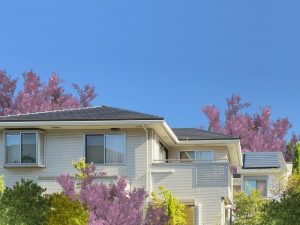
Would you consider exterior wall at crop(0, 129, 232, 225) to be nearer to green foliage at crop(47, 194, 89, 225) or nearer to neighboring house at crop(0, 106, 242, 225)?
neighboring house at crop(0, 106, 242, 225)

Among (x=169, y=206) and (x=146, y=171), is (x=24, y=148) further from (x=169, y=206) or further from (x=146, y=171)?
(x=169, y=206)

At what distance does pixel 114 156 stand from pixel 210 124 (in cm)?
4177

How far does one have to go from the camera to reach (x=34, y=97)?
62062mm

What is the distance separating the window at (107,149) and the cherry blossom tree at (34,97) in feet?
93.8

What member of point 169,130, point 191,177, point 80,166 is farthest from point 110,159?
point 191,177

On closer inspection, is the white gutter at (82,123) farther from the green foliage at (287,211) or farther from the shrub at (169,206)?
the green foliage at (287,211)

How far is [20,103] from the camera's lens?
61062mm

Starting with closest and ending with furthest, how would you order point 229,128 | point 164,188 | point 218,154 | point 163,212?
1. point 163,212
2. point 164,188
3. point 218,154
4. point 229,128

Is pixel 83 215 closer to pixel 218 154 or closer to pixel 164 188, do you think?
pixel 164 188

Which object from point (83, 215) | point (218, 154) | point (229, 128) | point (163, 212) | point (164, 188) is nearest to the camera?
point (83, 215)

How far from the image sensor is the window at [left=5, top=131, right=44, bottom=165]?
31328mm

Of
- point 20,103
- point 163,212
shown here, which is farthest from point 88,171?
point 20,103

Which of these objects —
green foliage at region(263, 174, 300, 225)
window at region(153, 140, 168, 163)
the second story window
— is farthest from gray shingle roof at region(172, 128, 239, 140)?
green foliage at region(263, 174, 300, 225)

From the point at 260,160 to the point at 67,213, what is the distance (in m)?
Result: 32.0
